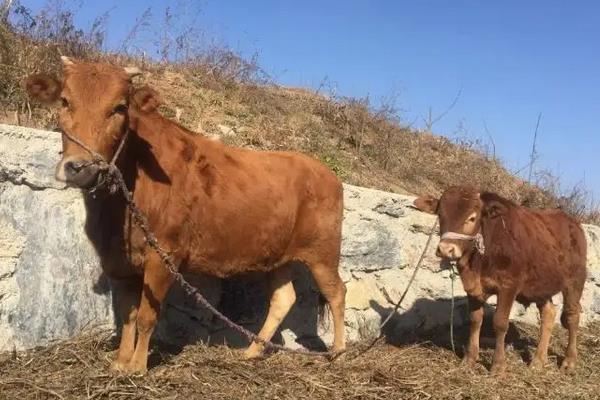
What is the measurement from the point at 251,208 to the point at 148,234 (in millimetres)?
1177

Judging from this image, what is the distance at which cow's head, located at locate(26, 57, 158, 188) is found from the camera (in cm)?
484

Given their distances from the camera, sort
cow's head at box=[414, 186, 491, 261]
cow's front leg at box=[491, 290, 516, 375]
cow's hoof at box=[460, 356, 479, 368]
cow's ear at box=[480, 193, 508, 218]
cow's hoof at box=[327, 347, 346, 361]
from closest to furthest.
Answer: cow's hoof at box=[327, 347, 346, 361] → cow's head at box=[414, 186, 491, 261] → cow's front leg at box=[491, 290, 516, 375] → cow's hoof at box=[460, 356, 479, 368] → cow's ear at box=[480, 193, 508, 218]

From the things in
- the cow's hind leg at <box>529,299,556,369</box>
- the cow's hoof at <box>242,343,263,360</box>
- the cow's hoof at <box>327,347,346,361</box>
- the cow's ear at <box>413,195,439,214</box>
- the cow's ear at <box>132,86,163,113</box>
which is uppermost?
the cow's ear at <box>132,86,163,113</box>

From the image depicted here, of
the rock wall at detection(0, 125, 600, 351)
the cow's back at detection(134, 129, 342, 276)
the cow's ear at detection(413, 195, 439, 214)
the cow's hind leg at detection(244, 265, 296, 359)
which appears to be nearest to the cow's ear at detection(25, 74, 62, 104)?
the rock wall at detection(0, 125, 600, 351)

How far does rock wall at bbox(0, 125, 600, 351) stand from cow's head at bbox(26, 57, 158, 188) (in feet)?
3.14

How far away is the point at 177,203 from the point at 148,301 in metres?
0.82

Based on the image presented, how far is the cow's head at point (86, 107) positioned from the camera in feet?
15.9

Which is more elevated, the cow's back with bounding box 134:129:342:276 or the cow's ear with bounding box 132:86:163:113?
the cow's ear with bounding box 132:86:163:113

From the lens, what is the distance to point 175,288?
6.81 m

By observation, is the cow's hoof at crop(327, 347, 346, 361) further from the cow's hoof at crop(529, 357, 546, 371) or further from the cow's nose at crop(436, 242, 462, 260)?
the cow's hoof at crop(529, 357, 546, 371)

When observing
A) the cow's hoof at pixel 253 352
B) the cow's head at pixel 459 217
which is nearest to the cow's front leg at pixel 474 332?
the cow's head at pixel 459 217

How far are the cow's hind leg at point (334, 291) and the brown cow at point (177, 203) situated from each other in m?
0.01

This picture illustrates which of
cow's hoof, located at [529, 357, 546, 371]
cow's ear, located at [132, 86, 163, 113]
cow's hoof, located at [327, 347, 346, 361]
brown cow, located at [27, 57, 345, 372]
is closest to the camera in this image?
brown cow, located at [27, 57, 345, 372]

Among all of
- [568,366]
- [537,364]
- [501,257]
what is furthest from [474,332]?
[568,366]
